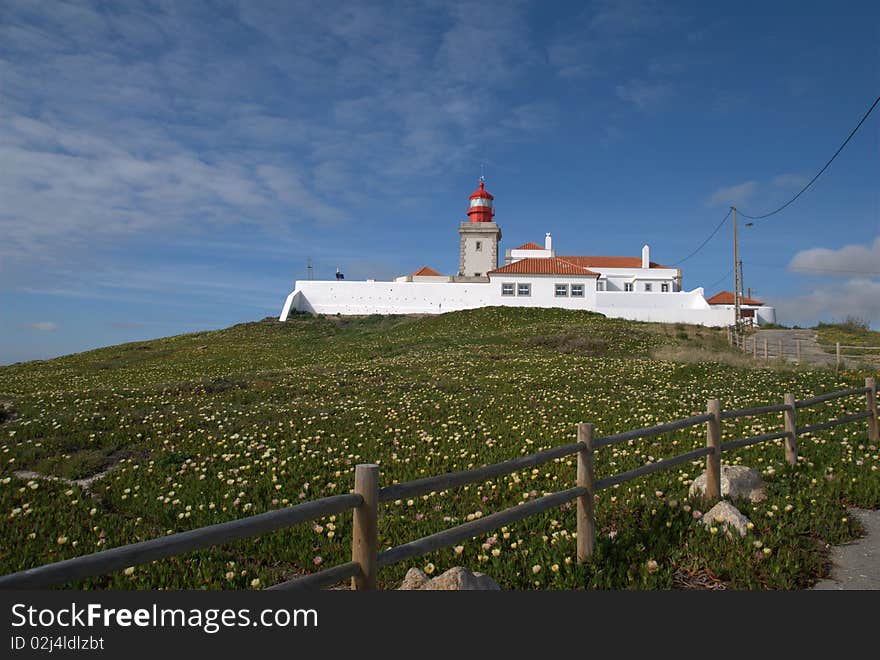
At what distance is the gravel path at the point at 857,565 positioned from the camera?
5.69 metres

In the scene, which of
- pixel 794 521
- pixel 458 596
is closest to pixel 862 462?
pixel 794 521

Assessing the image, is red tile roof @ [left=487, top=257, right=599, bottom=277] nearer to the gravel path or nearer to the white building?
the white building

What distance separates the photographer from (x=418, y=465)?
10.1 m

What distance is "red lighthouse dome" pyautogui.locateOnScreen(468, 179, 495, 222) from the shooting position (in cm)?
8212

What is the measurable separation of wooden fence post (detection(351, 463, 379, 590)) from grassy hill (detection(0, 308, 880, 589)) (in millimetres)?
1844

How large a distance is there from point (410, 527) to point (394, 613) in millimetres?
3308

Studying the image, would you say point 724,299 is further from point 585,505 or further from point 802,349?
point 585,505

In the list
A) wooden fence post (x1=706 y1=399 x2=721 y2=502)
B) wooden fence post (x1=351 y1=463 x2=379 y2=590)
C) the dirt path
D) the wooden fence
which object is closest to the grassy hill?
wooden fence post (x1=706 y1=399 x2=721 y2=502)

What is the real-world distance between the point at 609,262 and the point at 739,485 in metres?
76.3

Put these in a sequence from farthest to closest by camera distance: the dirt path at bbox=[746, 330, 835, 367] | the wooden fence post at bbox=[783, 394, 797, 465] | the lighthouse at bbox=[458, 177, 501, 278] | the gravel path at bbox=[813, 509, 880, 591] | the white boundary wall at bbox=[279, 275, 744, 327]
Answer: the lighthouse at bbox=[458, 177, 501, 278], the white boundary wall at bbox=[279, 275, 744, 327], the dirt path at bbox=[746, 330, 835, 367], the wooden fence post at bbox=[783, 394, 797, 465], the gravel path at bbox=[813, 509, 880, 591]

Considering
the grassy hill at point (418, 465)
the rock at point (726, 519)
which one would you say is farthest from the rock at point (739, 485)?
the rock at point (726, 519)

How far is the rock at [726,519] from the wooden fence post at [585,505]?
162 centimetres

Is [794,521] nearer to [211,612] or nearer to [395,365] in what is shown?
[211,612]

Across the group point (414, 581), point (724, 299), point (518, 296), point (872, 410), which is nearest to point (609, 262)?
point (724, 299)
